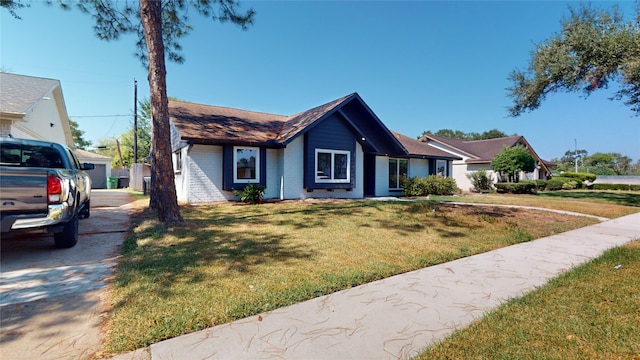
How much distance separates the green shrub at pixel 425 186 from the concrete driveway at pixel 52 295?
1579 cm

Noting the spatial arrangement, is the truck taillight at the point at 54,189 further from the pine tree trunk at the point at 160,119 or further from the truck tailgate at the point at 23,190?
the pine tree trunk at the point at 160,119

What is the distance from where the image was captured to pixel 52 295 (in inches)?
130

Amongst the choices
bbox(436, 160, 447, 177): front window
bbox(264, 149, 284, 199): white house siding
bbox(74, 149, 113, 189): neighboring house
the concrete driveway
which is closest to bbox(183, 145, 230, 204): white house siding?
bbox(264, 149, 284, 199): white house siding

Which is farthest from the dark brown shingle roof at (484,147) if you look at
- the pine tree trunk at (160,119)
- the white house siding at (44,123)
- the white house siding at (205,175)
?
the white house siding at (44,123)

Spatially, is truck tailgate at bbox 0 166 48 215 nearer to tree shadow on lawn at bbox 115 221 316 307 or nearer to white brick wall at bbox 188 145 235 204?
tree shadow on lawn at bbox 115 221 316 307

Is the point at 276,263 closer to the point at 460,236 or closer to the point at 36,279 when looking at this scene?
the point at 36,279

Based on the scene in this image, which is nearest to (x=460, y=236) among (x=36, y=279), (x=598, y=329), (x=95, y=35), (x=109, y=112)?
(x=598, y=329)

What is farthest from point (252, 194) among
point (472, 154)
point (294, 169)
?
point (472, 154)

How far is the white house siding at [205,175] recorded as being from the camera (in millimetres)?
11789

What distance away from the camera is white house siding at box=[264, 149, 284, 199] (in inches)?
528

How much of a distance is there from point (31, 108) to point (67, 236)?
24.8ft

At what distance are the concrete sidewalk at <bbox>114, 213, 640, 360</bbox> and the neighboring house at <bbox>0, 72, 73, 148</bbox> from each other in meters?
10.5

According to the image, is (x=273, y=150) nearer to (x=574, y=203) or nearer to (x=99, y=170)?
(x=574, y=203)

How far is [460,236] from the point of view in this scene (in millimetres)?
6547
